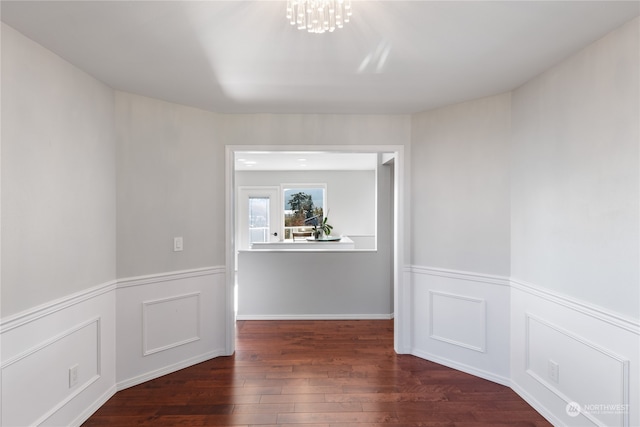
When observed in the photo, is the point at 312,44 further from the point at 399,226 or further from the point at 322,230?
the point at 322,230

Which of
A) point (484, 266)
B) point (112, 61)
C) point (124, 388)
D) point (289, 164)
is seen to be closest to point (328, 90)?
point (112, 61)

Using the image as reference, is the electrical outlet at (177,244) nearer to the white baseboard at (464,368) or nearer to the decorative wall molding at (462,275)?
the decorative wall molding at (462,275)

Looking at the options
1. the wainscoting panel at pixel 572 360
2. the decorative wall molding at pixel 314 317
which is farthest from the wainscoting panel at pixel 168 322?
the wainscoting panel at pixel 572 360

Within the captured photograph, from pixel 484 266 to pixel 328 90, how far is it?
80.0 inches

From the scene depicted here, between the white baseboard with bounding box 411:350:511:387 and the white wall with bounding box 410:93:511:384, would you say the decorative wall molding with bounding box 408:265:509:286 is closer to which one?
the white wall with bounding box 410:93:511:384

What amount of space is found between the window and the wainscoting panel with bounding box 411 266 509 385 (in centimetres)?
519

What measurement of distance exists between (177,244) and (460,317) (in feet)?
8.81

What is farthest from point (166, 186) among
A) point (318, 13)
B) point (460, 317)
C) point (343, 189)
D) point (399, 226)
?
point (343, 189)

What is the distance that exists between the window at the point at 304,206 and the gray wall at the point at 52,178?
5.83 metres

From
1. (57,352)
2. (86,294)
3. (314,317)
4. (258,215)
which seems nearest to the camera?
(57,352)

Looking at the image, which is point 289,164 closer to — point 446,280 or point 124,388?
point 446,280

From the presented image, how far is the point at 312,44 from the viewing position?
206 cm

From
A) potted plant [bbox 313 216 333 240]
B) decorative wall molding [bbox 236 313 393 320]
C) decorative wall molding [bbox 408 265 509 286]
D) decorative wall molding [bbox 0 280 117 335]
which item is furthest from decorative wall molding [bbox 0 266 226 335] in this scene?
potted plant [bbox 313 216 333 240]

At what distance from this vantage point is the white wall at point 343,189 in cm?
842
